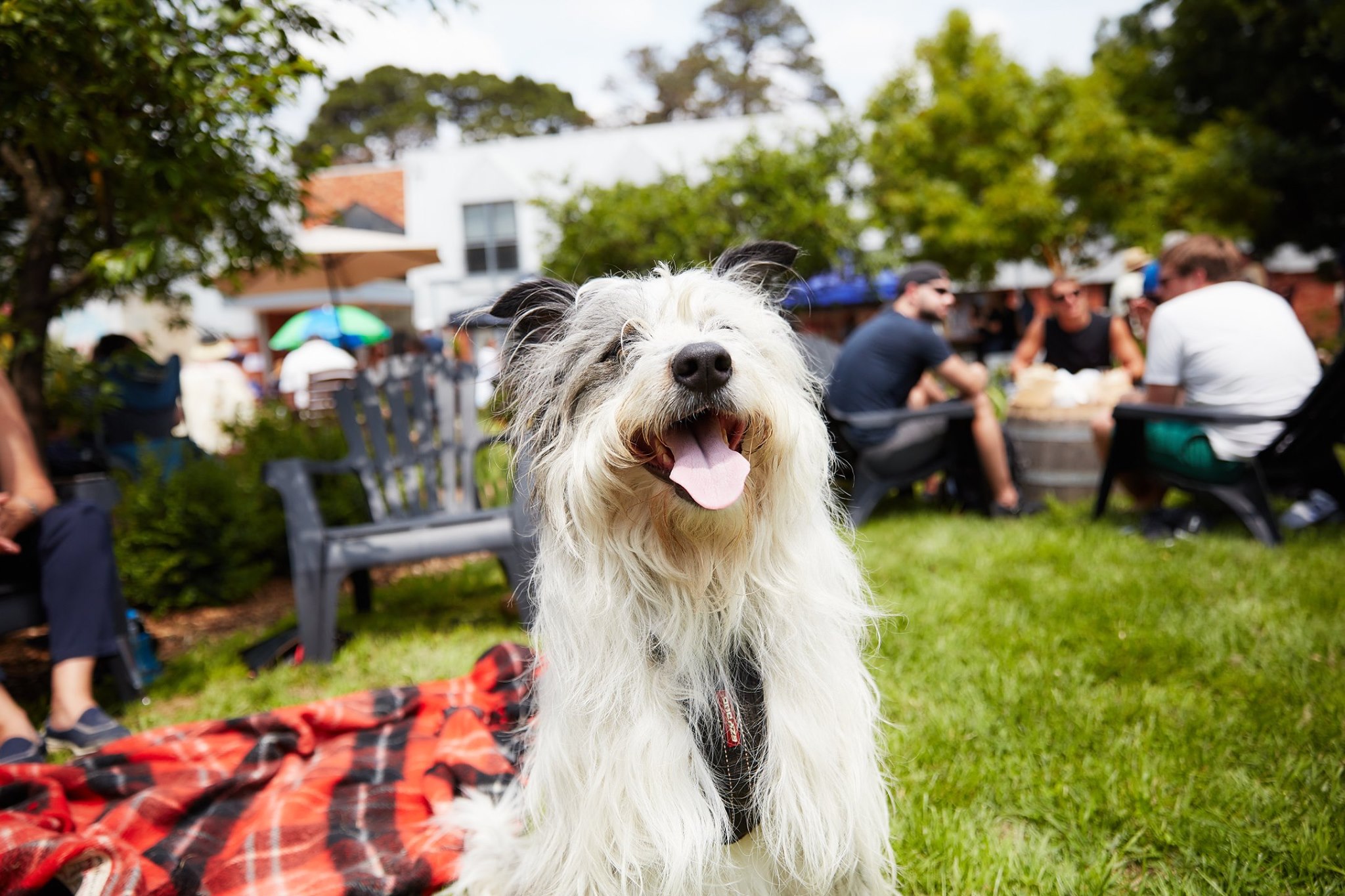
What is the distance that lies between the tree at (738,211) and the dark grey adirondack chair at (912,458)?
5.66m

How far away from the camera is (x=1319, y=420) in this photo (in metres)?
4.20

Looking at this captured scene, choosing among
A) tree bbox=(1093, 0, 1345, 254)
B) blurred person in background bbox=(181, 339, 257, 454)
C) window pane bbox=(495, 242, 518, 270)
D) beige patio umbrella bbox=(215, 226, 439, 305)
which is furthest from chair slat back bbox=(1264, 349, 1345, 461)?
window pane bbox=(495, 242, 518, 270)

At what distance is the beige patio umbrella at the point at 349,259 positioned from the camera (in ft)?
31.4

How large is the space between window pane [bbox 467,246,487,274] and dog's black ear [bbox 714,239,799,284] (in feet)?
69.4

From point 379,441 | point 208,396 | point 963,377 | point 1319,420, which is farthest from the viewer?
point 208,396

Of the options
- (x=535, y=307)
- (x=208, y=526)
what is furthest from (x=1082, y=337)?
(x=208, y=526)

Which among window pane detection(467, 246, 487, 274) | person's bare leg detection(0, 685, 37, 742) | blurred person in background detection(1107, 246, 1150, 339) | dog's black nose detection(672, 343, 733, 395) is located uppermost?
window pane detection(467, 246, 487, 274)

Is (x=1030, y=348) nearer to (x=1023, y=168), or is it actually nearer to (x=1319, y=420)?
(x=1319, y=420)

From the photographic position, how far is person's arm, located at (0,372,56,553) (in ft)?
10.1

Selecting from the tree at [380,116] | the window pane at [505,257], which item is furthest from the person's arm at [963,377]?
the tree at [380,116]

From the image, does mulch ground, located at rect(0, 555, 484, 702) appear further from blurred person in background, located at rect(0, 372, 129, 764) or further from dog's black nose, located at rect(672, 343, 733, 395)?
dog's black nose, located at rect(672, 343, 733, 395)

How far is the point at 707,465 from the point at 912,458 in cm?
423

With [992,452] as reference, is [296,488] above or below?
above

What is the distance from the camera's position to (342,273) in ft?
37.3
